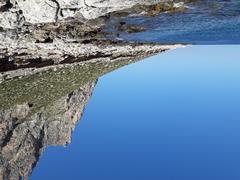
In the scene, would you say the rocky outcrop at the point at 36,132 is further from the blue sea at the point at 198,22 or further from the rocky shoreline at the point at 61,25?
the blue sea at the point at 198,22

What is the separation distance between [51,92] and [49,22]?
2908 cm

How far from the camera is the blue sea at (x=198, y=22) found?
17.5 feet

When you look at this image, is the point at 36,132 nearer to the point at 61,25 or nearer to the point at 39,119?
the point at 39,119

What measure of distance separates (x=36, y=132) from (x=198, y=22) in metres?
52.6

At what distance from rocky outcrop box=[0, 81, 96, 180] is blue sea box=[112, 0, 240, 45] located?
37301 mm

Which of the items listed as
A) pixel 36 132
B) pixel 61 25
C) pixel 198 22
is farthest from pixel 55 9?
pixel 36 132

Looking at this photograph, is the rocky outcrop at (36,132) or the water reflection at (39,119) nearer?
the water reflection at (39,119)

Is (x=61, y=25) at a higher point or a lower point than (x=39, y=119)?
higher

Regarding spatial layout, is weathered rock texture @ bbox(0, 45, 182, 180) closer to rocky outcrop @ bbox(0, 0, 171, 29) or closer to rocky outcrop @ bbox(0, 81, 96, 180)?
rocky outcrop @ bbox(0, 81, 96, 180)

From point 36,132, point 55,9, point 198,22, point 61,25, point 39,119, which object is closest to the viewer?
point 55,9

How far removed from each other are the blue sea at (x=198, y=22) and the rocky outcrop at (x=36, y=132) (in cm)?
3730

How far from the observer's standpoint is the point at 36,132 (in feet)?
186

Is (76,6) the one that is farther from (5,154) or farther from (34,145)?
(34,145)

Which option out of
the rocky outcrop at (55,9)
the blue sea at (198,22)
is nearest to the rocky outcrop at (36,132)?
the blue sea at (198,22)
